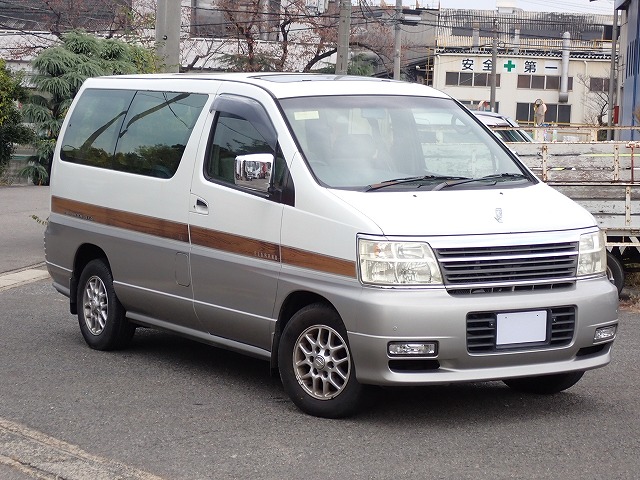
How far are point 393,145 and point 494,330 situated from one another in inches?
59.1

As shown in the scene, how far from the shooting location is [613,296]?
661 cm

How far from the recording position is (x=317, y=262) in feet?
21.2

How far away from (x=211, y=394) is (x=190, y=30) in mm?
48182

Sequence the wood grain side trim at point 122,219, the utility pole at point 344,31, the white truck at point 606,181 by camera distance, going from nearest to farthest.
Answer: the wood grain side trim at point 122,219
the white truck at point 606,181
the utility pole at point 344,31

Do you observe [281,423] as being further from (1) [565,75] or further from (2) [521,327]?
(1) [565,75]

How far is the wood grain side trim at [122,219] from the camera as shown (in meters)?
7.60

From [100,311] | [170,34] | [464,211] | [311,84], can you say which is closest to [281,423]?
[464,211]

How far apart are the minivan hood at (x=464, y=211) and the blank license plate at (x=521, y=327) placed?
0.45 metres

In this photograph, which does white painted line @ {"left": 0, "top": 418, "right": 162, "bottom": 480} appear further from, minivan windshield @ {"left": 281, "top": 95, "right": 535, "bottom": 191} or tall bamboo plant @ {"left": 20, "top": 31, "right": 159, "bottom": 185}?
tall bamboo plant @ {"left": 20, "top": 31, "right": 159, "bottom": 185}

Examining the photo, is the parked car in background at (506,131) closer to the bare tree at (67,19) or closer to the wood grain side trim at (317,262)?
the wood grain side trim at (317,262)

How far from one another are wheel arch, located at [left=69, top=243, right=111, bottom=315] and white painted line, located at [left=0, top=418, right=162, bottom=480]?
2.70 m

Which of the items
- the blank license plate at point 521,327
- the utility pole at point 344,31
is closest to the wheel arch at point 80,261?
the blank license plate at point 521,327

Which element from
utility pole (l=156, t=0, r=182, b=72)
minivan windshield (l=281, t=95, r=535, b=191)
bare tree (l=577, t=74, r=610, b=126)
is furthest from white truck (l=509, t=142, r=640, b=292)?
bare tree (l=577, t=74, r=610, b=126)

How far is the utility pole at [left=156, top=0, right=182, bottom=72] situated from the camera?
1684 cm
